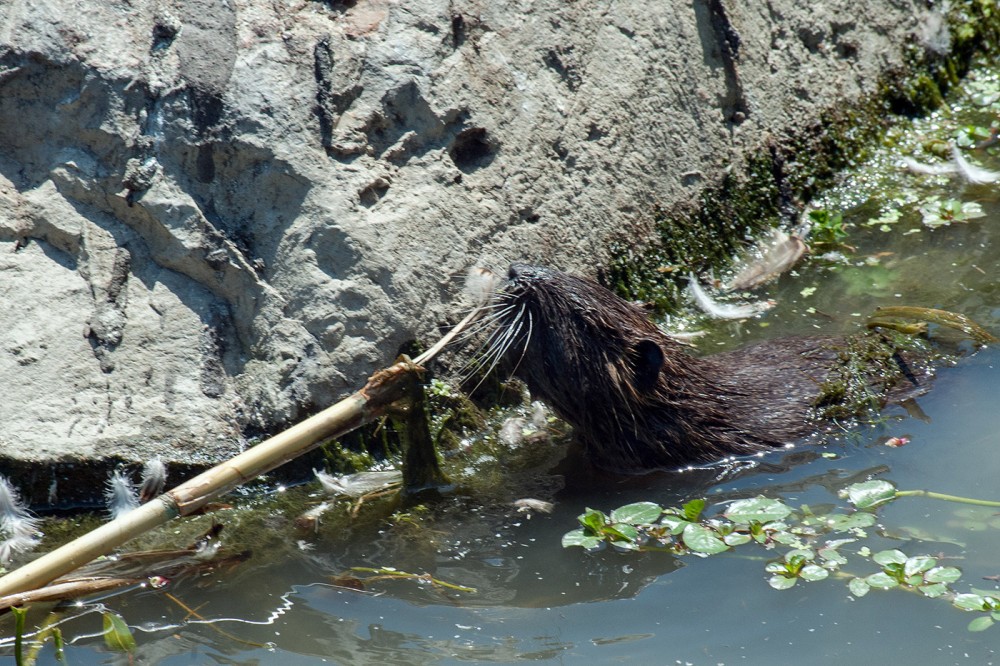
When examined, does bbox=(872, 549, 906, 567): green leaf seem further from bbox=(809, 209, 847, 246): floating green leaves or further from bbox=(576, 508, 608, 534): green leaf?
bbox=(809, 209, 847, 246): floating green leaves

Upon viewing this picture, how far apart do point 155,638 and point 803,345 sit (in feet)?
10.9

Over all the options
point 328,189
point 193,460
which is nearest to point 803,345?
point 328,189

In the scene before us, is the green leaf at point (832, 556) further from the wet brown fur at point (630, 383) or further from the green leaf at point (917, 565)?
the wet brown fur at point (630, 383)

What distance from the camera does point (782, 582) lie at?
3896 mm

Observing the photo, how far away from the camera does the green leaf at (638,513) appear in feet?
14.0

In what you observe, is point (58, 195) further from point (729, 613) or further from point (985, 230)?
point (985, 230)

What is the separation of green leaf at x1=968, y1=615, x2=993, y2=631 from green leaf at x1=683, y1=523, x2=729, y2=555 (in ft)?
2.95

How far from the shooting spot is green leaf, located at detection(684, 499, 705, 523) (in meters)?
4.30

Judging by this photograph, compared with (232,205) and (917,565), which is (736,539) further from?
(232,205)

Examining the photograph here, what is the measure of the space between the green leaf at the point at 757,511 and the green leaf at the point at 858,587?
0.47 metres

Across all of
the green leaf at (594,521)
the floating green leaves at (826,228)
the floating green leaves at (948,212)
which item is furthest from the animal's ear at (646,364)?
the floating green leaves at (948,212)

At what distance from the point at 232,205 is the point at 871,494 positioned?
9.83 ft

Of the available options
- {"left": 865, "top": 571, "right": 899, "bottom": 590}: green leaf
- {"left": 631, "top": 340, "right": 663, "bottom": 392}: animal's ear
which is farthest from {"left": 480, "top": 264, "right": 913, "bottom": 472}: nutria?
{"left": 865, "top": 571, "right": 899, "bottom": 590}: green leaf

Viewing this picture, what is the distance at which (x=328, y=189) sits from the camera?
5000 millimetres
